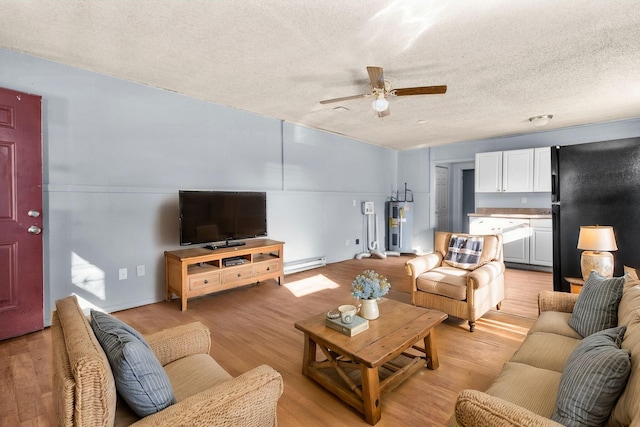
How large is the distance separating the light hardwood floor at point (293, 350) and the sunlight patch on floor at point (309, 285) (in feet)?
0.04

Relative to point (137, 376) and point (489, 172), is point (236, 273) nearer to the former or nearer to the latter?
point (137, 376)

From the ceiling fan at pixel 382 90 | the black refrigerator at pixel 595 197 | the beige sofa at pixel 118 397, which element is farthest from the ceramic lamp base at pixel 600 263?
the beige sofa at pixel 118 397

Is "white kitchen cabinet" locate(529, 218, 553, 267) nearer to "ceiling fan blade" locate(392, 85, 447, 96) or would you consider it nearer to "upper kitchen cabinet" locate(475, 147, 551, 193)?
"upper kitchen cabinet" locate(475, 147, 551, 193)

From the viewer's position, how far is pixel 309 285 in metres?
4.38

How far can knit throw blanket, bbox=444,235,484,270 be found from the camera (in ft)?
11.0

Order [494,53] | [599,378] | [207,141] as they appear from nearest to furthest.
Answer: [599,378] → [494,53] → [207,141]

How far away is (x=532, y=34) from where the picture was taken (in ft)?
→ 7.70

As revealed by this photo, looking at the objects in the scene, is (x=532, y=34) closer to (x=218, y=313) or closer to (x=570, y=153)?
(x=570, y=153)

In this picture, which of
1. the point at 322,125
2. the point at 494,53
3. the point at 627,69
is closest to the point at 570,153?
the point at 627,69

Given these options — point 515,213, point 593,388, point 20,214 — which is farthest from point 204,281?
point 515,213

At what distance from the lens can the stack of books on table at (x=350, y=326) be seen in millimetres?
1930

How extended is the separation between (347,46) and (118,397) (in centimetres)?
263

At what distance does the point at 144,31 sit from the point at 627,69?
4214 millimetres

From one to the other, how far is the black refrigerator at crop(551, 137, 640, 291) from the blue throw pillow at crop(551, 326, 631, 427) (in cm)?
262
